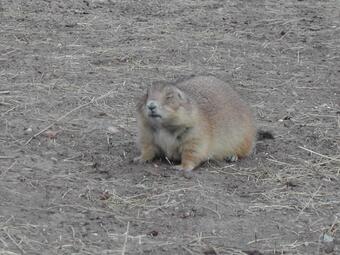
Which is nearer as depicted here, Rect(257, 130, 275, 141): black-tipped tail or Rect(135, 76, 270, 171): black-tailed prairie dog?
Rect(135, 76, 270, 171): black-tailed prairie dog

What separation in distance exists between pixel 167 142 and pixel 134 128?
95 centimetres

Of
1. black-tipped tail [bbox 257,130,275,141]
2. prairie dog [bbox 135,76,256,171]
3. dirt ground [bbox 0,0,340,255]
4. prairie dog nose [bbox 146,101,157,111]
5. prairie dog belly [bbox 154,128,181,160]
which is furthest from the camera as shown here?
black-tipped tail [bbox 257,130,275,141]

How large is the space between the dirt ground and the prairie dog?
122 mm

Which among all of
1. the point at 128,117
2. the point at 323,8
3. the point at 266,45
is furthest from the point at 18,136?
the point at 323,8

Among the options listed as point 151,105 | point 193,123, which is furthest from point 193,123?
point 151,105

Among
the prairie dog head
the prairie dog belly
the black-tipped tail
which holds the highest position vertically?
the prairie dog head

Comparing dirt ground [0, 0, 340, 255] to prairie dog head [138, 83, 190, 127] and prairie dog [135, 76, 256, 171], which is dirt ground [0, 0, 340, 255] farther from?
prairie dog head [138, 83, 190, 127]

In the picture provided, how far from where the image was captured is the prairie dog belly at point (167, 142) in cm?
595

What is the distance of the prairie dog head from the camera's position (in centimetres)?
572

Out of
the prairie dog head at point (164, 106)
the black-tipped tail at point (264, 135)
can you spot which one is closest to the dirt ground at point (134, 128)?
the black-tipped tail at point (264, 135)

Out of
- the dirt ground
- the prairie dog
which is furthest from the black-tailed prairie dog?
the dirt ground

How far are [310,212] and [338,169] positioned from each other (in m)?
0.85

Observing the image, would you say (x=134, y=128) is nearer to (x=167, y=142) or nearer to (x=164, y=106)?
(x=167, y=142)

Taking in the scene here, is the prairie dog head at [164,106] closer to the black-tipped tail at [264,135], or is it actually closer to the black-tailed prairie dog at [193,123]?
the black-tailed prairie dog at [193,123]
